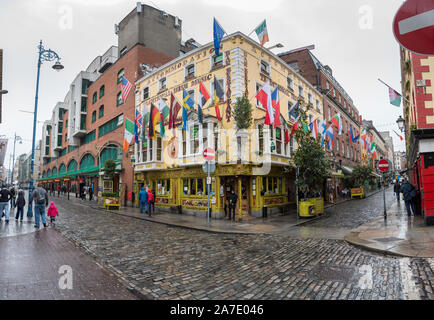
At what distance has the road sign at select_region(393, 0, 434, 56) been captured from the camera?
215 centimetres

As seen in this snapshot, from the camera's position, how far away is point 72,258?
6504 millimetres

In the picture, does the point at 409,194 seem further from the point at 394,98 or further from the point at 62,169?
the point at 62,169

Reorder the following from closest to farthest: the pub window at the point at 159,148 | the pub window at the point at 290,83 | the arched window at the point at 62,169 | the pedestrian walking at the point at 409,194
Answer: the pedestrian walking at the point at 409,194 → the pub window at the point at 159,148 → the pub window at the point at 290,83 → the arched window at the point at 62,169

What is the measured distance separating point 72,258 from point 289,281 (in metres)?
5.46

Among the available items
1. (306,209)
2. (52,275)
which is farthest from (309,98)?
(52,275)

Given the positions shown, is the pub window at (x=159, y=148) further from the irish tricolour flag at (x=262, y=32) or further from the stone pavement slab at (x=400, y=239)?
the stone pavement slab at (x=400, y=239)

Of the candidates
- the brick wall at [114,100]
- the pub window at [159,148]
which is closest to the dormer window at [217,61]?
the pub window at [159,148]

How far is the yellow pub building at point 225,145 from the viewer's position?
15992mm

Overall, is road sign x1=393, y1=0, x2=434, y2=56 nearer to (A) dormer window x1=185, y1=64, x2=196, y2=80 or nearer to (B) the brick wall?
(A) dormer window x1=185, y1=64, x2=196, y2=80

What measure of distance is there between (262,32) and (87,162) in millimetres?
32583

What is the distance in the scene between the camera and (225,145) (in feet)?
53.0

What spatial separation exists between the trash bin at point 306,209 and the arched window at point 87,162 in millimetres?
30136

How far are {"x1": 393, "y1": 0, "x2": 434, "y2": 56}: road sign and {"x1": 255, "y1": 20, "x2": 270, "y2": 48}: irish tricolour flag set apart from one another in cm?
1300
